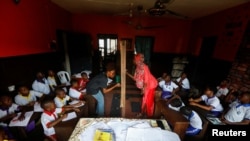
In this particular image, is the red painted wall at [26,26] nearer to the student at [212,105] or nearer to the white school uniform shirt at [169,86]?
the white school uniform shirt at [169,86]

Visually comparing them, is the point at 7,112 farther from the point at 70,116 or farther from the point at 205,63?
the point at 205,63

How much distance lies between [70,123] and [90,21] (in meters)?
4.99

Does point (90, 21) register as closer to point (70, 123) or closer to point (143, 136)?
point (70, 123)

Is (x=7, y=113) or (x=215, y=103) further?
(x=215, y=103)

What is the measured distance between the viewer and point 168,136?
1.16 meters

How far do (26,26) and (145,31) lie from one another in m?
4.44

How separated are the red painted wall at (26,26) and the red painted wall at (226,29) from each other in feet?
15.7

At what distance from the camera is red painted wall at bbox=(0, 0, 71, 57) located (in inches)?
89.6

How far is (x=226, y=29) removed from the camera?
12.5ft

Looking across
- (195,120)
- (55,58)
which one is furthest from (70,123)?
(55,58)

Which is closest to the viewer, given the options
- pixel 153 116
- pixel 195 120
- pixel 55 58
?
pixel 195 120

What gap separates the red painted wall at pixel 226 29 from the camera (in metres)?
3.29

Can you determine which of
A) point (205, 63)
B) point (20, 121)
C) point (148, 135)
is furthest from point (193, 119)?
point (205, 63)

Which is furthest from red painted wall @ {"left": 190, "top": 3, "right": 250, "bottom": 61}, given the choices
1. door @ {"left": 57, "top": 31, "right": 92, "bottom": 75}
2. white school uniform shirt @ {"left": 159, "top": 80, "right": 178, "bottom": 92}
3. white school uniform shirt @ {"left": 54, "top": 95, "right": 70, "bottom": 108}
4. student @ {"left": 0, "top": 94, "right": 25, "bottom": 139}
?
student @ {"left": 0, "top": 94, "right": 25, "bottom": 139}
